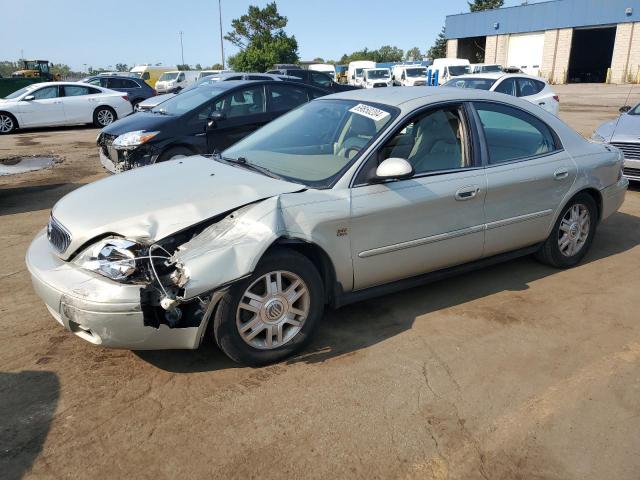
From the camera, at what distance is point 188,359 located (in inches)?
136

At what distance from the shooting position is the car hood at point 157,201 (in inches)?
122

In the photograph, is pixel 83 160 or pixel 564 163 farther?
pixel 83 160

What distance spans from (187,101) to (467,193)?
5752mm

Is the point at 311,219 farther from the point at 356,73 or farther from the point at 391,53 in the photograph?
the point at 391,53

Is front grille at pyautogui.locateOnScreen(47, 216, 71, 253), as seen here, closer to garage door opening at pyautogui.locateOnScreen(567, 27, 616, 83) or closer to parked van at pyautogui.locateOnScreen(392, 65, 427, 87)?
parked van at pyautogui.locateOnScreen(392, 65, 427, 87)

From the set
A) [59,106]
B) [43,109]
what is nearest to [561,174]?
[59,106]

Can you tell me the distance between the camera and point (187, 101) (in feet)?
27.8

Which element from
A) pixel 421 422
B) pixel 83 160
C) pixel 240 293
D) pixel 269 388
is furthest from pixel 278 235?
pixel 83 160

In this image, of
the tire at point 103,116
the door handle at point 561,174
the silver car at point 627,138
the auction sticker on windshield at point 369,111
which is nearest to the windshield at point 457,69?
the tire at point 103,116

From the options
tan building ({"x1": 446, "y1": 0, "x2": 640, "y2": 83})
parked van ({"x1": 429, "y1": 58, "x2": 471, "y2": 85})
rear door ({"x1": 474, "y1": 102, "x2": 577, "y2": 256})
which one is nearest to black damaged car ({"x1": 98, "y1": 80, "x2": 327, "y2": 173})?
rear door ({"x1": 474, "y1": 102, "x2": 577, "y2": 256})

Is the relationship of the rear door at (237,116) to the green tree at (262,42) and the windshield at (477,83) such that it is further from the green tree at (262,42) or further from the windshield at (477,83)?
the green tree at (262,42)

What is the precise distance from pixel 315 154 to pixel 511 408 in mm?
2157

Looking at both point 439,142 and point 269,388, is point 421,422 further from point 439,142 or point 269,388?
point 439,142

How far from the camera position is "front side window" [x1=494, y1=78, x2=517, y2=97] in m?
11.8
